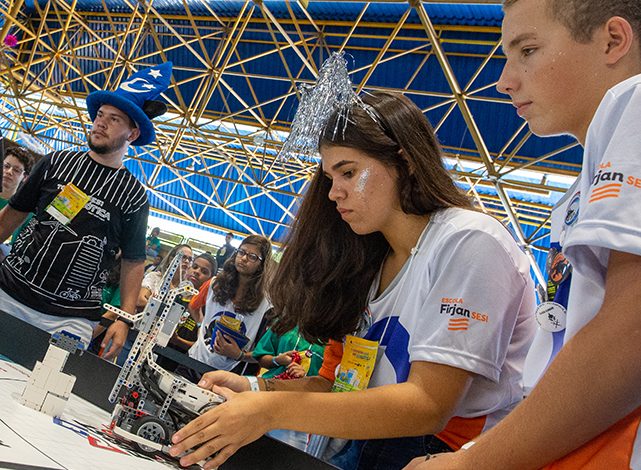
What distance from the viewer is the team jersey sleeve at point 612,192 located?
702 millimetres

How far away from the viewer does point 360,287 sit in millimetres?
1739

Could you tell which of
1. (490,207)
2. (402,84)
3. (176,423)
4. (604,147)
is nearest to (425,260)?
(176,423)

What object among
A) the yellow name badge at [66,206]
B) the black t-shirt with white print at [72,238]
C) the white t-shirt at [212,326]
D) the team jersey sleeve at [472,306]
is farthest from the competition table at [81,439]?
the white t-shirt at [212,326]

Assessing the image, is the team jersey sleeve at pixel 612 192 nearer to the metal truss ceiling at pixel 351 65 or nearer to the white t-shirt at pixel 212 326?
the white t-shirt at pixel 212 326

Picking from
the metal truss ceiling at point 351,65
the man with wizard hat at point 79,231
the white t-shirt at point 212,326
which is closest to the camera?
the man with wizard hat at point 79,231

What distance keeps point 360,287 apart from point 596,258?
3.29 ft

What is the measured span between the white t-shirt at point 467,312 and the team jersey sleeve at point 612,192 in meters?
0.56

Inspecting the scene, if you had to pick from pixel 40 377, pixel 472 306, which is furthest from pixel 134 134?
pixel 472 306

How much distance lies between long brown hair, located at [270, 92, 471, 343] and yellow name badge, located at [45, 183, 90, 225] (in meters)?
1.25

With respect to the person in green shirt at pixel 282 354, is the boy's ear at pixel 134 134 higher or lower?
higher

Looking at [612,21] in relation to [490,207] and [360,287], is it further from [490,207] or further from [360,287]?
[490,207]

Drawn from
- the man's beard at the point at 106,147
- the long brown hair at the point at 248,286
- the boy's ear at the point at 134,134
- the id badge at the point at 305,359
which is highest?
the boy's ear at the point at 134,134

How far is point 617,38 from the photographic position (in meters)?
0.91

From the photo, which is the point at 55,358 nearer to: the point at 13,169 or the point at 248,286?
the point at 248,286
